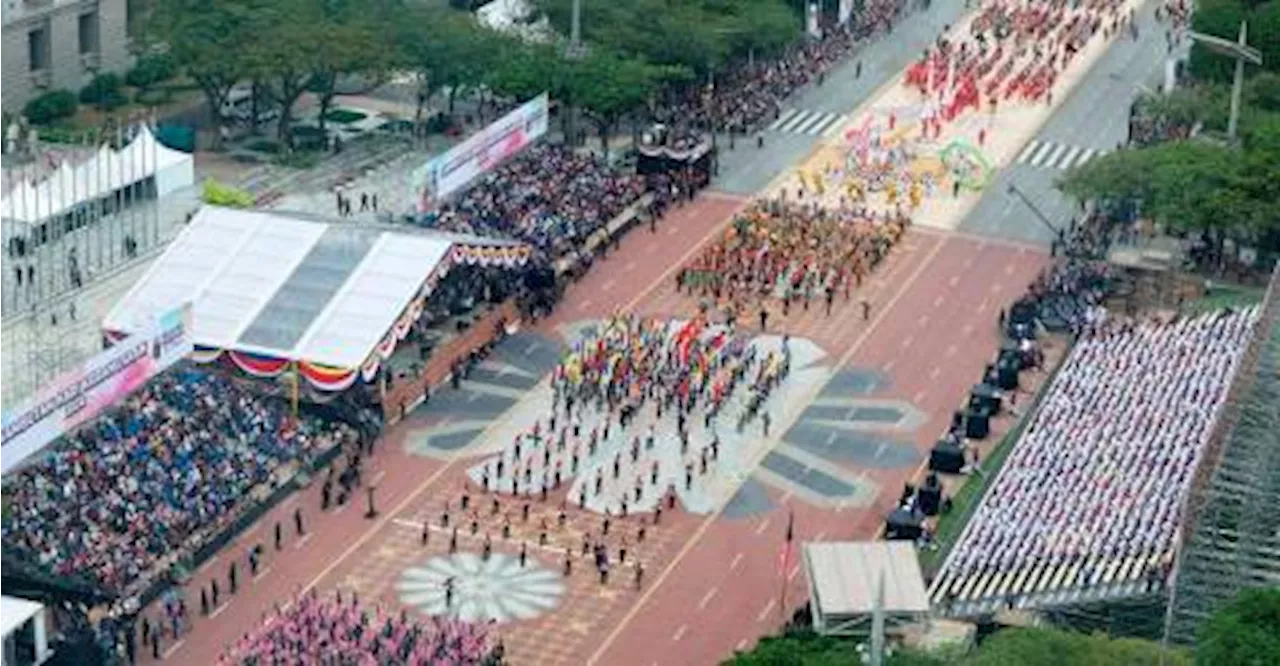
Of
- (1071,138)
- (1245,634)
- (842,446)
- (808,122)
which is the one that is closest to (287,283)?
(842,446)

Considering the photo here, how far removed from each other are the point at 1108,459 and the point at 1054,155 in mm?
50318

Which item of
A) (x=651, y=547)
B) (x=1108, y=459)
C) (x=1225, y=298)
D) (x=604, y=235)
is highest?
(x=1108, y=459)

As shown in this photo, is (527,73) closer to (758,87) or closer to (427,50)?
(427,50)

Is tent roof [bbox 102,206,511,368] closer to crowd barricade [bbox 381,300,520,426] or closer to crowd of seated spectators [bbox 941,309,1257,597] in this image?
crowd barricade [bbox 381,300,520,426]

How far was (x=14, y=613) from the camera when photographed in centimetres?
7162

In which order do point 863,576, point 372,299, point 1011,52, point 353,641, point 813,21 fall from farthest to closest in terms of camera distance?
1. point 1011,52
2. point 813,21
3. point 372,299
4. point 863,576
5. point 353,641

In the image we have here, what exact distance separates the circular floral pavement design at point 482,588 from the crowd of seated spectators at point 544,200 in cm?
2882

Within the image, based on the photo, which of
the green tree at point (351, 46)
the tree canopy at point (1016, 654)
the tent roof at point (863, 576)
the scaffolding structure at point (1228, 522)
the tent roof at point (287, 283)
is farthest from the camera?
the green tree at point (351, 46)

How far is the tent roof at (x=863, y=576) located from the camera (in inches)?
2867

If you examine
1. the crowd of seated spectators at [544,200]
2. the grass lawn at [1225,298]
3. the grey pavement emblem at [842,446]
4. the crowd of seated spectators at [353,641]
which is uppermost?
the grass lawn at [1225,298]

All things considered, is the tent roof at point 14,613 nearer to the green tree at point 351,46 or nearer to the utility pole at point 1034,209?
the green tree at point 351,46

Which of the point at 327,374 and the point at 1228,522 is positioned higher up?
the point at 1228,522

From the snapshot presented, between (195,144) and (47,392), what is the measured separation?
47.8 m

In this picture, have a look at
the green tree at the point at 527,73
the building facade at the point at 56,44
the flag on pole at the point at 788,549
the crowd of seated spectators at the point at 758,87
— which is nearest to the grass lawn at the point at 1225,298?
the flag on pole at the point at 788,549
